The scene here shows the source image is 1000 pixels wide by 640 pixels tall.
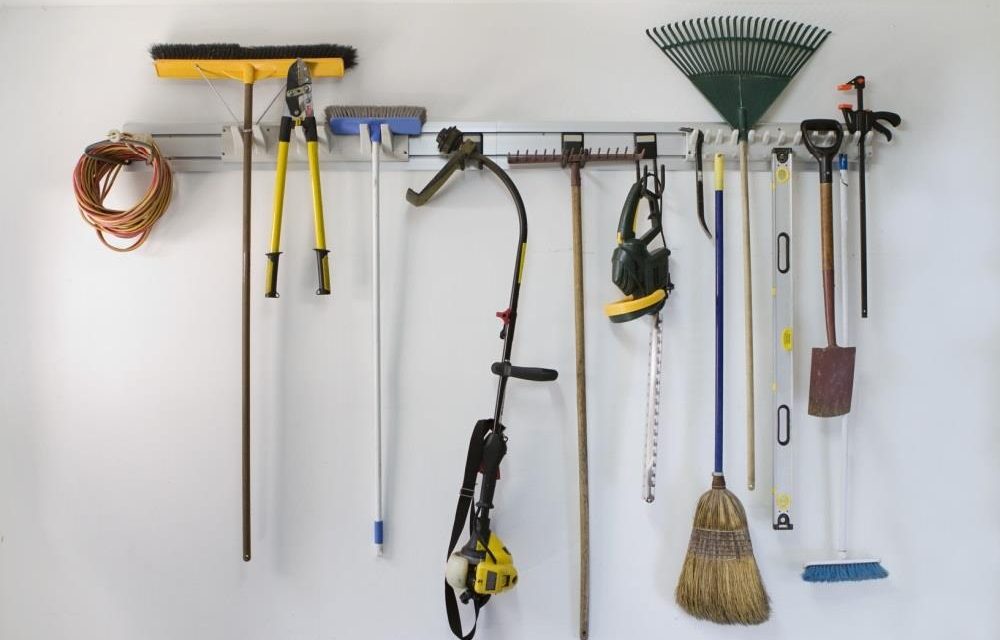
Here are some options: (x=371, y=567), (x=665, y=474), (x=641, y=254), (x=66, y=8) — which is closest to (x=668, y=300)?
(x=641, y=254)

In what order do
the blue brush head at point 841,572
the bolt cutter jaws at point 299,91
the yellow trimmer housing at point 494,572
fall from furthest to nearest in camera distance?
the blue brush head at point 841,572, the bolt cutter jaws at point 299,91, the yellow trimmer housing at point 494,572

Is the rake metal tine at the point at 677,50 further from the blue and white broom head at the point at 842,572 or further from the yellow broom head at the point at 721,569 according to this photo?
the blue and white broom head at the point at 842,572

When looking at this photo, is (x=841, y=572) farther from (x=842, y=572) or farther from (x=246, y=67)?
(x=246, y=67)

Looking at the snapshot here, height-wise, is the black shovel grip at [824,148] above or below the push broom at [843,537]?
above

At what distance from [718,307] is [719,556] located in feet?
2.14

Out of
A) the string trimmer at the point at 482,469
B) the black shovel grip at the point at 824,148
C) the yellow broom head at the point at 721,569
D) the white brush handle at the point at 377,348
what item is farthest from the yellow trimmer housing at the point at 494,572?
the black shovel grip at the point at 824,148

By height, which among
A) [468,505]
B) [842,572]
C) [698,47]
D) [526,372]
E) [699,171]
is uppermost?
[698,47]

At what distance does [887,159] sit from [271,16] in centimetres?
181

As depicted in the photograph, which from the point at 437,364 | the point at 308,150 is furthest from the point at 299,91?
the point at 437,364

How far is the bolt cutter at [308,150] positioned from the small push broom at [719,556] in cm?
105

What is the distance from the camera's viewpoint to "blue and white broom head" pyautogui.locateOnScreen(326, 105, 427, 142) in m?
1.58

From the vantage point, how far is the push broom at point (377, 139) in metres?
1.57

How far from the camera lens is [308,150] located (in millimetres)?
1551

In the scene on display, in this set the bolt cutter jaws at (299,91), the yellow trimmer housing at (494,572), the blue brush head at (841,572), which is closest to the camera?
the yellow trimmer housing at (494,572)
